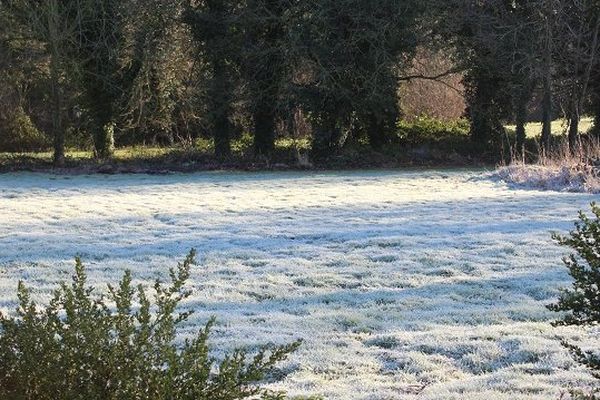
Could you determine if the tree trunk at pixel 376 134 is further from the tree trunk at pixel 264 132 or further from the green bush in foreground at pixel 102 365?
the green bush in foreground at pixel 102 365

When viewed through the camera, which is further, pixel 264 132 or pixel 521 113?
pixel 264 132

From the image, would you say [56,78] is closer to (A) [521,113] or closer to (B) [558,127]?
(A) [521,113]

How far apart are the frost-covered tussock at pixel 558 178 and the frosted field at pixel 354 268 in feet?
2.37

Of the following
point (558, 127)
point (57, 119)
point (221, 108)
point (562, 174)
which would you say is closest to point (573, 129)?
point (558, 127)

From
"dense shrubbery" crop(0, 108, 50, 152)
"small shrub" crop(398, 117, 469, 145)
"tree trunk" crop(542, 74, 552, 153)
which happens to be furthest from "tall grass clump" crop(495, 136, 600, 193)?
"dense shrubbery" crop(0, 108, 50, 152)

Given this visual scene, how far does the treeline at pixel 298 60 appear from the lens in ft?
65.4

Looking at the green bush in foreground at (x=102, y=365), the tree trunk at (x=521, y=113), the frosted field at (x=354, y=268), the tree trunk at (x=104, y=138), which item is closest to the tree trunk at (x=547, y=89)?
the tree trunk at (x=521, y=113)

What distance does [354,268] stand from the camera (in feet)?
24.7

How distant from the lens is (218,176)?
18.3m

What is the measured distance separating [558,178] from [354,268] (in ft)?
26.9

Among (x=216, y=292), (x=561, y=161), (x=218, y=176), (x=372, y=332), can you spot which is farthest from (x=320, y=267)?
(x=218, y=176)

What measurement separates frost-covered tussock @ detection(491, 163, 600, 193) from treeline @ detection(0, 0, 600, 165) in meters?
5.63

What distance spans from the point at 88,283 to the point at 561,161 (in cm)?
1174

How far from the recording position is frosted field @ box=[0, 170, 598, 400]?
4.56 meters
